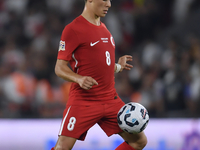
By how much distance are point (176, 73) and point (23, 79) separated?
9.99ft

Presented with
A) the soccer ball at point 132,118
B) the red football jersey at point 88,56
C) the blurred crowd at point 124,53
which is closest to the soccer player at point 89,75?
the red football jersey at point 88,56

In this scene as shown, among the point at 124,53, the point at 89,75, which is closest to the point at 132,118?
the point at 89,75

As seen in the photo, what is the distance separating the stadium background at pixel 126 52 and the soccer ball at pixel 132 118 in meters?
2.42

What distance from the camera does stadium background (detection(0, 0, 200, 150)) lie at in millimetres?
6531

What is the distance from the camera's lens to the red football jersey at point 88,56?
3.58 meters

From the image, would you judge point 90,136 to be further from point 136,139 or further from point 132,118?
point 132,118

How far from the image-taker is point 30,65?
24.6ft

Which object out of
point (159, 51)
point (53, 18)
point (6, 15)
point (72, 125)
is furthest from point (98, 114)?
point (6, 15)

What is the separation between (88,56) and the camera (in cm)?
366

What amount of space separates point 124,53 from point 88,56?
5.05 metres

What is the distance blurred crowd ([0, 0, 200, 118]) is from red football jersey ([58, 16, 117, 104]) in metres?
2.80

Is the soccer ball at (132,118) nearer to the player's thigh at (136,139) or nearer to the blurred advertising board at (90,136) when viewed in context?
the player's thigh at (136,139)

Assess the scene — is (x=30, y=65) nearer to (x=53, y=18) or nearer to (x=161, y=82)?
(x=53, y=18)

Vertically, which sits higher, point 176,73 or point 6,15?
point 6,15
